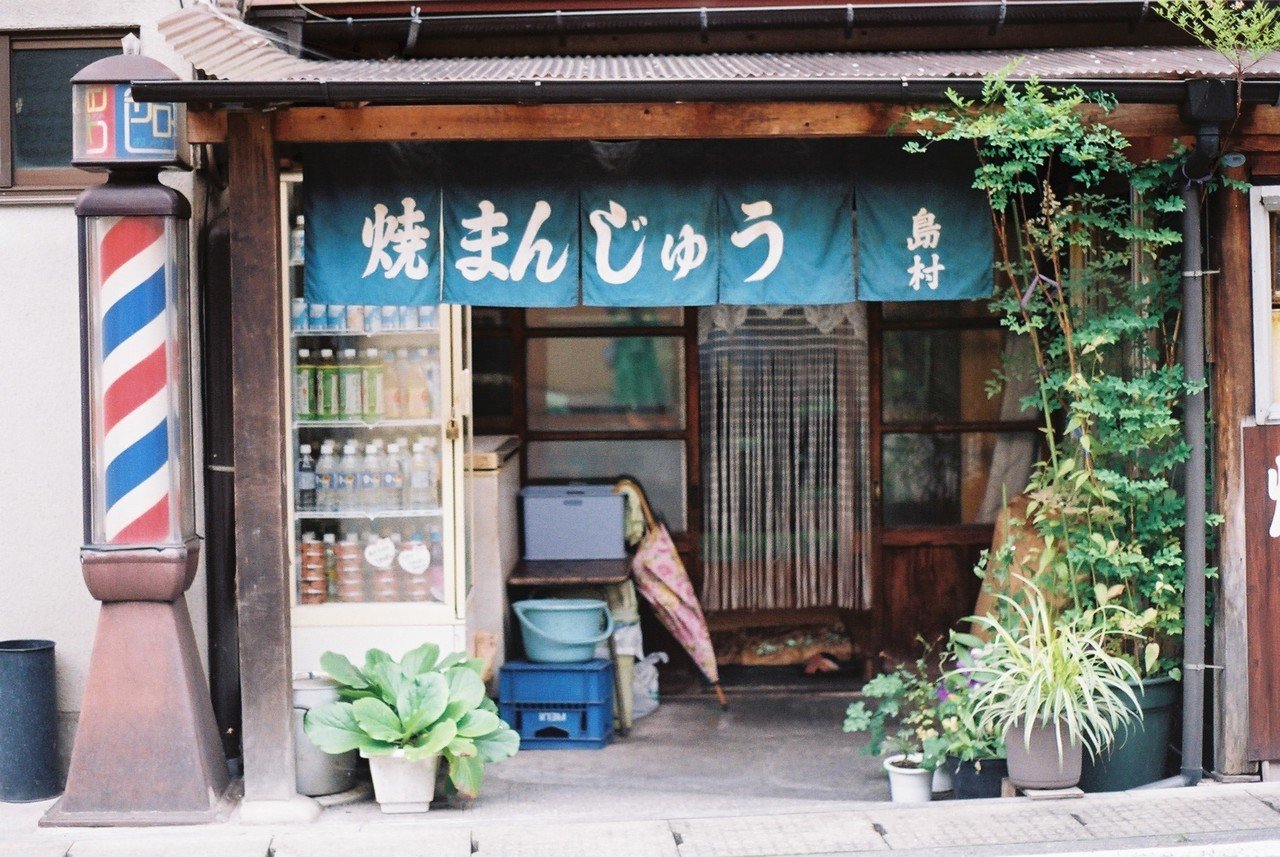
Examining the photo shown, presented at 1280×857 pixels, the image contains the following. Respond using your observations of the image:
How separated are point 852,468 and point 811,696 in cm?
187

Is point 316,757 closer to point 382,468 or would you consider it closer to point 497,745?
point 497,745

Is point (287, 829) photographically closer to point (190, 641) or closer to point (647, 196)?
point (190, 641)

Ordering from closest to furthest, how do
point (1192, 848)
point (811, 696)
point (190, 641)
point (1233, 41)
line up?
point (1192, 848), point (1233, 41), point (190, 641), point (811, 696)

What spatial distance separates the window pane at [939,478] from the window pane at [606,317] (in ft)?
6.65

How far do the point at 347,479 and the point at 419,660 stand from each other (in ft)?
5.27

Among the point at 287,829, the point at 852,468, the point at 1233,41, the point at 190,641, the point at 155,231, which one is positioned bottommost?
the point at 287,829

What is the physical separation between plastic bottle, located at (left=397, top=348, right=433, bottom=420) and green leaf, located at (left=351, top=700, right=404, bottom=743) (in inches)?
84.5

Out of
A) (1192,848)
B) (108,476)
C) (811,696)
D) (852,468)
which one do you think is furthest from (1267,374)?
(108,476)

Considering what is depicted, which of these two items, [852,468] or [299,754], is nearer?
[299,754]

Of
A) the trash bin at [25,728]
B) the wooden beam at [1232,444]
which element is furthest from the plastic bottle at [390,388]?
the wooden beam at [1232,444]

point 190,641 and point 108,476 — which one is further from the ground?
point 108,476

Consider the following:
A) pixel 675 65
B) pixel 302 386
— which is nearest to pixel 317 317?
pixel 302 386

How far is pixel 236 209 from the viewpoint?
Answer: 772 cm

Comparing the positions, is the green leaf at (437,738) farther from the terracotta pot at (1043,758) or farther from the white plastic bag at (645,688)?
the terracotta pot at (1043,758)
